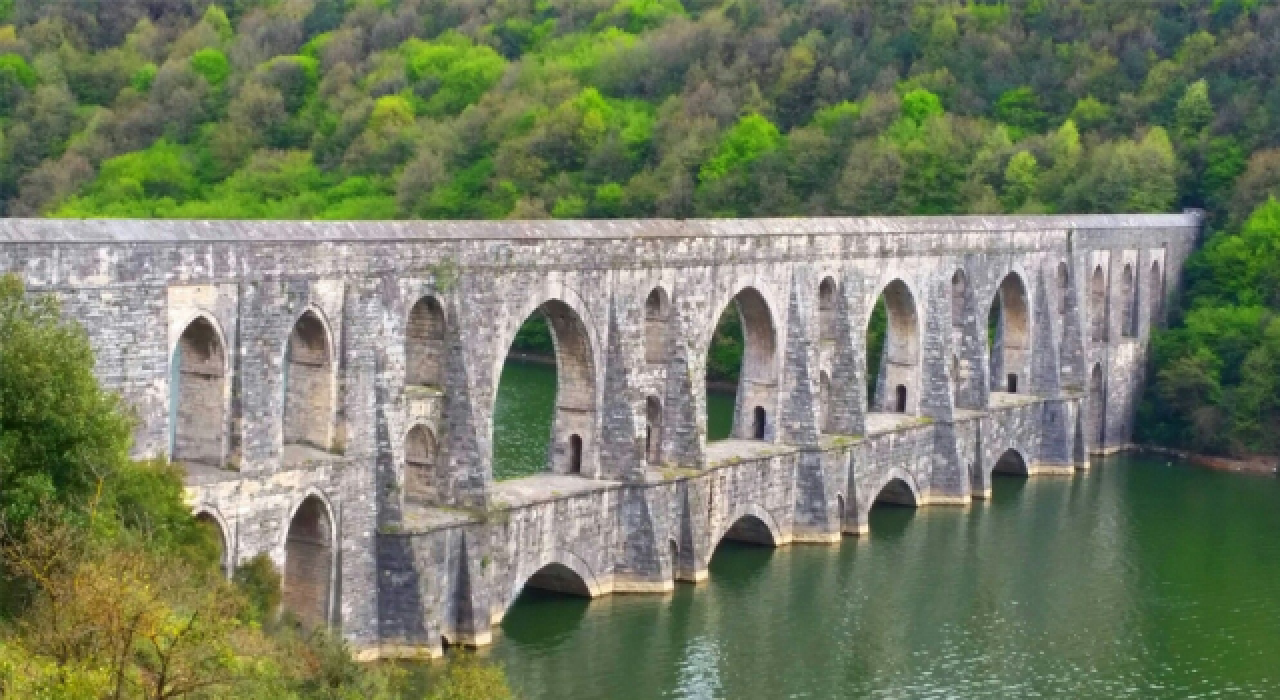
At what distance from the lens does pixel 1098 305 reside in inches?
2469

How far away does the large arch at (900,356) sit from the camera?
51.9 m

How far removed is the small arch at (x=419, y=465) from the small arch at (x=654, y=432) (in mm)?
6552

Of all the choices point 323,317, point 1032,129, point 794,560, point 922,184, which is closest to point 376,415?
point 323,317

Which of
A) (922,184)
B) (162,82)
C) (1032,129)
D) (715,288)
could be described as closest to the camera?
(715,288)

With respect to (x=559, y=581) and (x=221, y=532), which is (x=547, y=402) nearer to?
(x=559, y=581)

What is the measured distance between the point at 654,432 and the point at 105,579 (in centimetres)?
2244

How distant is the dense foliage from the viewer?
242 feet

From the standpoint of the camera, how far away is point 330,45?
107375mm

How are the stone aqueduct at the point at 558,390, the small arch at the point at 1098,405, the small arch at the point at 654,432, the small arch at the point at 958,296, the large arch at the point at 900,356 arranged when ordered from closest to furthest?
the stone aqueduct at the point at 558,390 < the small arch at the point at 654,432 < the large arch at the point at 900,356 < the small arch at the point at 958,296 < the small arch at the point at 1098,405

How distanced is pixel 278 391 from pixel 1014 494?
2629 centimetres

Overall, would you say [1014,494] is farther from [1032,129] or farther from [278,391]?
[1032,129]

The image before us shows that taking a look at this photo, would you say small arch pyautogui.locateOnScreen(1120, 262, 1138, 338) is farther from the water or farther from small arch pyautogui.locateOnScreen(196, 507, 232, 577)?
small arch pyautogui.locateOnScreen(196, 507, 232, 577)

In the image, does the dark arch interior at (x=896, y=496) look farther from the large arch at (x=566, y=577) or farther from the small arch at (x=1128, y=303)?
the small arch at (x=1128, y=303)

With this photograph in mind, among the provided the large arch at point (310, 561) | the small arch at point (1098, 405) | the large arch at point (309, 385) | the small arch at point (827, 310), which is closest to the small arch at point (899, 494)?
the small arch at point (827, 310)
